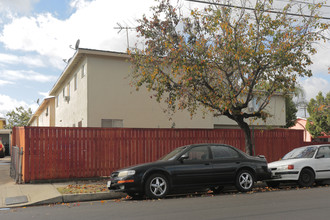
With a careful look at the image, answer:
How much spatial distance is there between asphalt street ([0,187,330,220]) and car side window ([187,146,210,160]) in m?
1.18

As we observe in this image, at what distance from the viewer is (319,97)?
124ft

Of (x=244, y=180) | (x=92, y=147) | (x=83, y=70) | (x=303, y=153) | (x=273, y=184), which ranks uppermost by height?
(x=83, y=70)

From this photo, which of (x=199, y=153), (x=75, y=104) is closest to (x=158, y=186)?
(x=199, y=153)

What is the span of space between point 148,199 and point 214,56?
6.15 metres

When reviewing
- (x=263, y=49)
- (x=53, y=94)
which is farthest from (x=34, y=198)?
(x=53, y=94)

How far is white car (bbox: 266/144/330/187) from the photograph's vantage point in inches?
451

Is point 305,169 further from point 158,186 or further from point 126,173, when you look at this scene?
point 126,173

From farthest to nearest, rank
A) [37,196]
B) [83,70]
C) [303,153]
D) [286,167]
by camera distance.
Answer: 1. [83,70]
2. [303,153]
3. [286,167]
4. [37,196]

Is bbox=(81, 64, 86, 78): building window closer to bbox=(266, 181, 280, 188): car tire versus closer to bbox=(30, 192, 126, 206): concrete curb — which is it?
bbox=(30, 192, 126, 206): concrete curb

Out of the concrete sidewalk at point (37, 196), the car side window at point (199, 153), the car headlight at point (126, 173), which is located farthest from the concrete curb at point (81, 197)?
the car side window at point (199, 153)

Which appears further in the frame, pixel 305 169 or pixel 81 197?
pixel 305 169

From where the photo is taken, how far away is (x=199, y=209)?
306 inches

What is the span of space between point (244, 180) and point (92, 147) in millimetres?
5919

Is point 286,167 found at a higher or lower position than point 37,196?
higher
